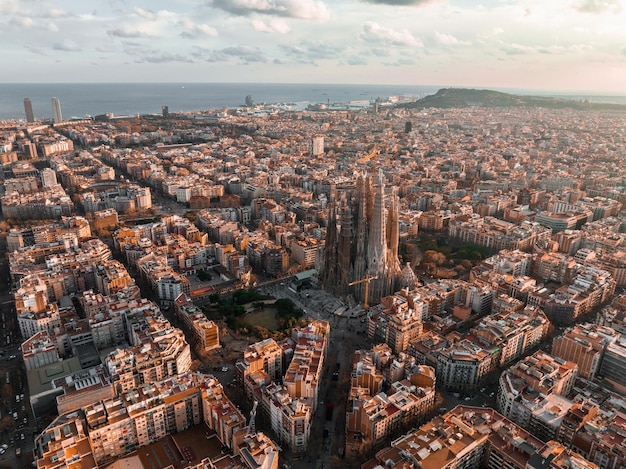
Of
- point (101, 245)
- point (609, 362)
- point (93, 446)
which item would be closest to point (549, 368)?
point (609, 362)

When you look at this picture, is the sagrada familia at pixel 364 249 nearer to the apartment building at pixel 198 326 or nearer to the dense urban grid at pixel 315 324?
the dense urban grid at pixel 315 324

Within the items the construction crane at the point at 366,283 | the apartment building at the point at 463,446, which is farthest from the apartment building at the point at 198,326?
the apartment building at the point at 463,446

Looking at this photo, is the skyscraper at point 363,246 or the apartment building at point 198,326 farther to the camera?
the skyscraper at point 363,246

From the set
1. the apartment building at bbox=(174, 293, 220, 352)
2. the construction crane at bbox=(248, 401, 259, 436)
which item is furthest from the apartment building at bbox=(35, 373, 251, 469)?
the apartment building at bbox=(174, 293, 220, 352)

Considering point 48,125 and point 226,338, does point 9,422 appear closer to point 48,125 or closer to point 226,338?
point 226,338

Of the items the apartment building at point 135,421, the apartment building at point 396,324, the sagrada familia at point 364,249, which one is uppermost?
the sagrada familia at point 364,249
